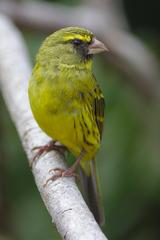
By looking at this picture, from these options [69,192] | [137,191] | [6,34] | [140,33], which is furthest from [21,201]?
[140,33]

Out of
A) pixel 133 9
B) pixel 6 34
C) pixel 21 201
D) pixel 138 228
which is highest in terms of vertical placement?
pixel 6 34

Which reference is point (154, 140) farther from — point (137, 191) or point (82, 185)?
point (82, 185)

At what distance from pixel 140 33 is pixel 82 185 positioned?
3.17 meters

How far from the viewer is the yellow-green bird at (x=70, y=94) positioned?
3783mm

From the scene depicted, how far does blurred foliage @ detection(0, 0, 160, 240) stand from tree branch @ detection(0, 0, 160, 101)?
58 cm

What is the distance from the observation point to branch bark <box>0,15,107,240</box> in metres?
2.64

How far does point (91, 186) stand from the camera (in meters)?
4.34

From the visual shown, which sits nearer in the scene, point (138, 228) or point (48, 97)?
point (48, 97)

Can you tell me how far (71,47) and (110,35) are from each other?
2.09 metres

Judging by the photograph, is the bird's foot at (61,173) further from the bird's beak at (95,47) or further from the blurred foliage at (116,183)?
the blurred foliage at (116,183)

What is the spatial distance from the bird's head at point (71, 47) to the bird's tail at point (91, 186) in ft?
2.16

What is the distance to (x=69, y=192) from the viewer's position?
3062 mm

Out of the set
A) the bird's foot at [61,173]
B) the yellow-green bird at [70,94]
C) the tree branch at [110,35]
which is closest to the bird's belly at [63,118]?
the yellow-green bird at [70,94]

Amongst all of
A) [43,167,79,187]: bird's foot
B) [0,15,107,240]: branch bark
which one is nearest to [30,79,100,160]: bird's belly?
[0,15,107,240]: branch bark
